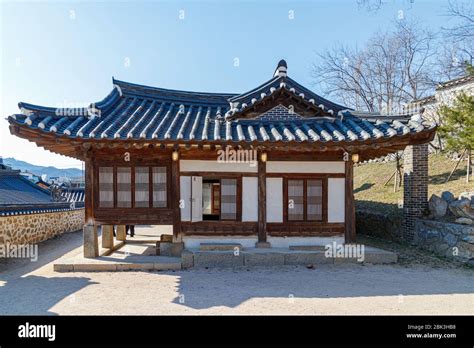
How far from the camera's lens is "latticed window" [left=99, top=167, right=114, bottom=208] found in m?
8.31

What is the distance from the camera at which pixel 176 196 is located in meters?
8.38

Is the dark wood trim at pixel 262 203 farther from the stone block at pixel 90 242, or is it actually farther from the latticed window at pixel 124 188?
the stone block at pixel 90 242

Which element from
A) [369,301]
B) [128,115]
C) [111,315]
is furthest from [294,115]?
[111,315]

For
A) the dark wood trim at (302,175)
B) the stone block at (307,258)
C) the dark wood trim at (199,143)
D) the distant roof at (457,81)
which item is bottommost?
the stone block at (307,258)

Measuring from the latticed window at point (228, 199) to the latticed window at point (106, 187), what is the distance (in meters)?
3.37

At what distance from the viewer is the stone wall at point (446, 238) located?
7730 mm

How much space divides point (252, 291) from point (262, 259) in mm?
1887

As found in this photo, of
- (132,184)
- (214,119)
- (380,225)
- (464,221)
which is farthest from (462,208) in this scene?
(132,184)

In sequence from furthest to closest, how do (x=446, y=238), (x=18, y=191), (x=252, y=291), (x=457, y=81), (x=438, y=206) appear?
(x=457, y=81)
(x=18, y=191)
(x=438, y=206)
(x=446, y=238)
(x=252, y=291)

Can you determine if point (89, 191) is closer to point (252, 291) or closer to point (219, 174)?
point (219, 174)

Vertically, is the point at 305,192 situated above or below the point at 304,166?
below

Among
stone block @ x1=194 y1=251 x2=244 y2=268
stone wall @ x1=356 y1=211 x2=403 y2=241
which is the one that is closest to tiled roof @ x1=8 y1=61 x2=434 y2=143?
stone block @ x1=194 y1=251 x2=244 y2=268

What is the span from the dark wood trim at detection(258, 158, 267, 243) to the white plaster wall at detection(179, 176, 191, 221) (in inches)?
85.9

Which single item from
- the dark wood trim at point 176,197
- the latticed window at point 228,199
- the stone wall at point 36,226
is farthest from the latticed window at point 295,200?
the stone wall at point 36,226
